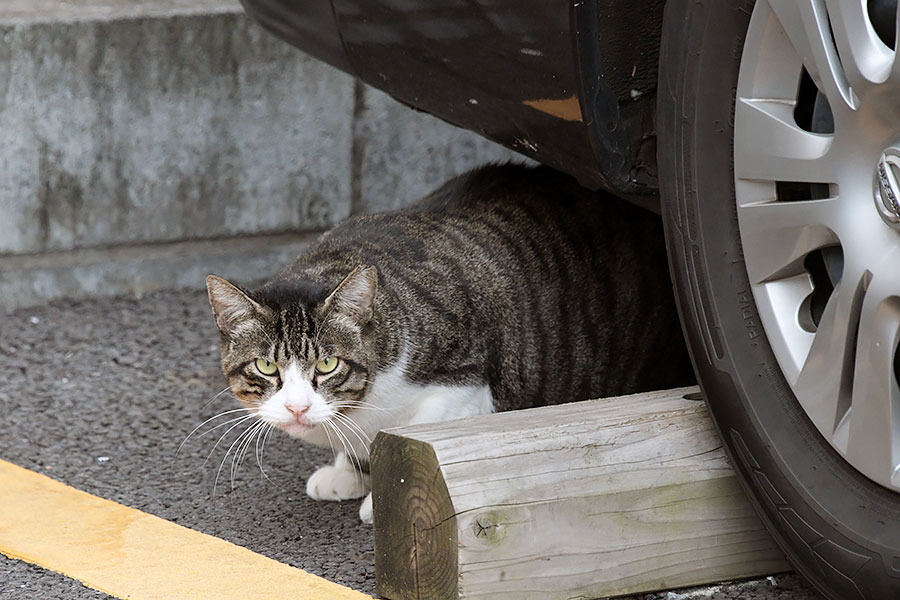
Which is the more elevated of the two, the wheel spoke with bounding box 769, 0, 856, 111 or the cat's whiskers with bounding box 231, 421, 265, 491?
the wheel spoke with bounding box 769, 0, 856, 111

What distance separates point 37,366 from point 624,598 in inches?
94.1

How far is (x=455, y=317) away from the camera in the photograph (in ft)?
9.78

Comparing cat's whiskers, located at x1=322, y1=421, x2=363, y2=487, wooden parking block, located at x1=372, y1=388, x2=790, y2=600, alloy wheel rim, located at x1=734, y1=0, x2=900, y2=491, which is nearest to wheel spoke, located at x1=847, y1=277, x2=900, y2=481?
alloy wheel rim, located at x1=734, y1=0, x2=900, y2=491

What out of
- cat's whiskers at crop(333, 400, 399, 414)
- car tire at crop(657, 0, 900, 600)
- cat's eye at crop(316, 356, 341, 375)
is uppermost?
car tire at crop(657, 0, 900, 600)

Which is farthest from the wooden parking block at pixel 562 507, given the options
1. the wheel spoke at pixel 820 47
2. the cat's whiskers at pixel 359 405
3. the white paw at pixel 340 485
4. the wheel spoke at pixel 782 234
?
Result: the wheel spoke at pixel 820 47

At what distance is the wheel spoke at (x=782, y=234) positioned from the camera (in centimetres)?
202

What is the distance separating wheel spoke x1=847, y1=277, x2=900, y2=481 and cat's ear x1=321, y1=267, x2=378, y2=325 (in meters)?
1.17

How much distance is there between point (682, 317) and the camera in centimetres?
237

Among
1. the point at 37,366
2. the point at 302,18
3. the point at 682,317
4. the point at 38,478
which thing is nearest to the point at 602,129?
the point at 682,317

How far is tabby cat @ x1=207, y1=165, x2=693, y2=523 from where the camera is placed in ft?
9.22

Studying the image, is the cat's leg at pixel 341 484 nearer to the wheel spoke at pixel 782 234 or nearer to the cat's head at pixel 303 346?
the cat's head at pixel 303 346

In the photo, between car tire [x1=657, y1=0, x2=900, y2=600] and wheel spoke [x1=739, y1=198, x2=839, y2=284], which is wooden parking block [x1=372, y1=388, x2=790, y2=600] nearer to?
car tire [x1=657, y1=0, x2=900, y2=600]

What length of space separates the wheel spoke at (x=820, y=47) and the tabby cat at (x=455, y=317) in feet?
3.73

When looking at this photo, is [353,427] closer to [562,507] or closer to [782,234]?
[562,507]
